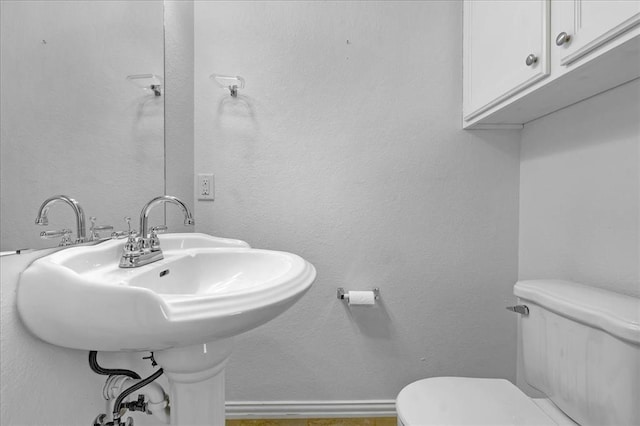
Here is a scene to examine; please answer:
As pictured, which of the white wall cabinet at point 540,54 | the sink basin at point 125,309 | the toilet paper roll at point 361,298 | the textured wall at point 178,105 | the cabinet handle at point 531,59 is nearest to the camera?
the sink basin at point 125,309

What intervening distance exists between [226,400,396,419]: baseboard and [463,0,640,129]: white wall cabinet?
4.23ft

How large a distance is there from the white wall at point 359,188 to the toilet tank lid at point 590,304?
40cm

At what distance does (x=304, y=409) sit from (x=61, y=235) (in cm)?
115

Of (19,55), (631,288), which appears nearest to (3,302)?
(19,55)

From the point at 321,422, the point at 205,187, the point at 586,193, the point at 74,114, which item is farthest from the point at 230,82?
the point at 321,422

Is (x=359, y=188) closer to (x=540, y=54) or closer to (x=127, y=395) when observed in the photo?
(x=540, y=54)

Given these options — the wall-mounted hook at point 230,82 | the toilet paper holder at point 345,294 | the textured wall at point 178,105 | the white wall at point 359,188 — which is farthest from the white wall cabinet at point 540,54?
the textured wall at point 178,105

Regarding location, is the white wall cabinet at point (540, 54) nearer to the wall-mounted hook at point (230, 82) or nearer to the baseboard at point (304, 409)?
the wall-mounted hook at point (230, 82)

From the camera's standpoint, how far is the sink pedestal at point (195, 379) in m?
0.61

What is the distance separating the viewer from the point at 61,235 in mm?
606

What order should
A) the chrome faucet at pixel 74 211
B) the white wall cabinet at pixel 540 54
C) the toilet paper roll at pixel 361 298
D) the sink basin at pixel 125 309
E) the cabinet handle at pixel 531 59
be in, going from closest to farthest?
the sink basin at pixel 125 309, the chrome faucet at pixel 74 211, the white wall cabinet at pixel 540 54, the cabinet handle at pixel 531 59, the toilet paper roll at pixel 361 298

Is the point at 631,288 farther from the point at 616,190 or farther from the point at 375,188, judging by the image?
the point at 375,188

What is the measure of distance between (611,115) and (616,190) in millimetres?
233

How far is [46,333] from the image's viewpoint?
0.51 metres
